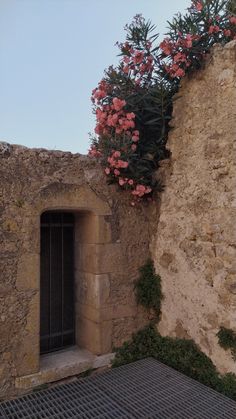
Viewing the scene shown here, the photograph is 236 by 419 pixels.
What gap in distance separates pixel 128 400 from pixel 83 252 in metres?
1.48

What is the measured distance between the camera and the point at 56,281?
3.58 m

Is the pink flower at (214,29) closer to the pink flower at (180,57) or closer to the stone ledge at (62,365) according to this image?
the pink flower at (180,57)

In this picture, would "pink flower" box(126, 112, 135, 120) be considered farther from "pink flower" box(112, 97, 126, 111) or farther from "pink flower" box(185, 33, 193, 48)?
"pink flower" box(185, 33, 193, 48)

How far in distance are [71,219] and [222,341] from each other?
198 centimetres

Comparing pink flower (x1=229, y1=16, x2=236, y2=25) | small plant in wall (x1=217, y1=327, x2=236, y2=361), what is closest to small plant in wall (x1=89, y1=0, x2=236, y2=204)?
pink flower (x1=229, y1=16, x2=236, y2=25)

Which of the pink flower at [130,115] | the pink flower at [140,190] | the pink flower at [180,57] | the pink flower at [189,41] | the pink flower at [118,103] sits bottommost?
the pink flower at [140,190]

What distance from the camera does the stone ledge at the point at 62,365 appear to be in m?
2.85

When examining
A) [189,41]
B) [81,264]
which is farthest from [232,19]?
[81,264]

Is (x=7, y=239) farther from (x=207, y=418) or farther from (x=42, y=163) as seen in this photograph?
(x=207, y=418)

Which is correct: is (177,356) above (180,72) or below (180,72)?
below

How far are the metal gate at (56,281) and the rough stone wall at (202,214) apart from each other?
1.01 metres

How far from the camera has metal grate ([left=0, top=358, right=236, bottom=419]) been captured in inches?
96.4

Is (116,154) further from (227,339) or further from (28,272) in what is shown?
(227,339)

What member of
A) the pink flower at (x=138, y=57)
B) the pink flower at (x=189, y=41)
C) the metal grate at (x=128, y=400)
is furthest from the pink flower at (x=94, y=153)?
the metal grate at (x=128, y=400)
